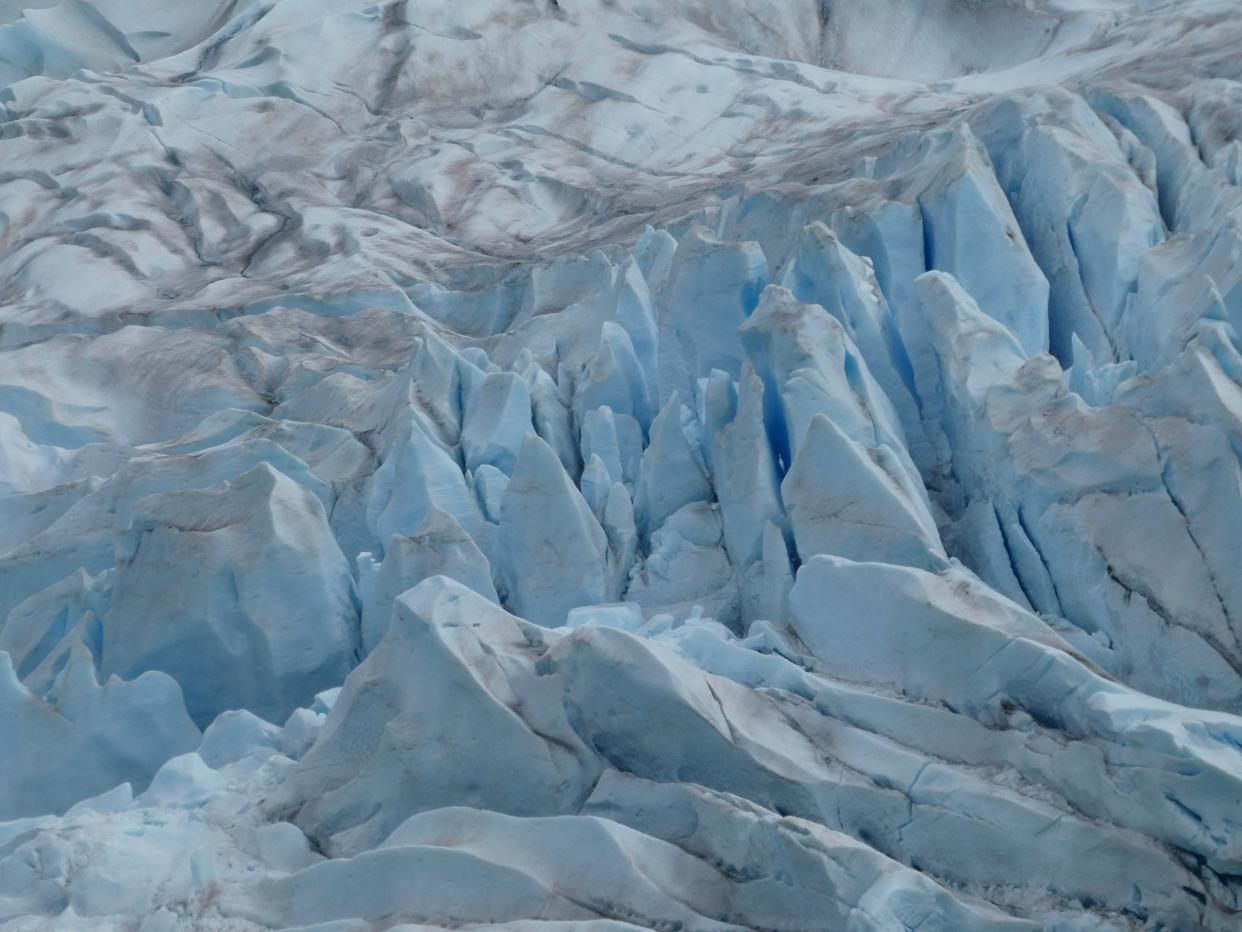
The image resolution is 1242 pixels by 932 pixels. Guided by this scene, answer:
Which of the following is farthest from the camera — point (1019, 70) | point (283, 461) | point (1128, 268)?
point (1019, 70)

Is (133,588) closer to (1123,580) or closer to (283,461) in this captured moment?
(283,461)

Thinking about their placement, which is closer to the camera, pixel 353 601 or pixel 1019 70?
pixel 353 601

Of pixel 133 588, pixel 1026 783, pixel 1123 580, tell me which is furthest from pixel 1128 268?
pixel 133 588

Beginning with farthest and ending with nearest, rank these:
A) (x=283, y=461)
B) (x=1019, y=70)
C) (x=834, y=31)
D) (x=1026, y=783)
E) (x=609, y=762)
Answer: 1. (x=834, y=31)
2. (x=1019, y=70)
3. (x=283, y=461)
4. (x=609, y=762)
5. (x=1026, y=783)

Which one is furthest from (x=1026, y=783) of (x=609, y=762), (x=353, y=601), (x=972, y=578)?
(x=353, y=601)

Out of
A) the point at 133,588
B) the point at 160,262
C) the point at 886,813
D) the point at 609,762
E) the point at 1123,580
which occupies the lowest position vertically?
the point at 160,262

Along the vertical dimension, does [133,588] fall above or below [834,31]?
below
